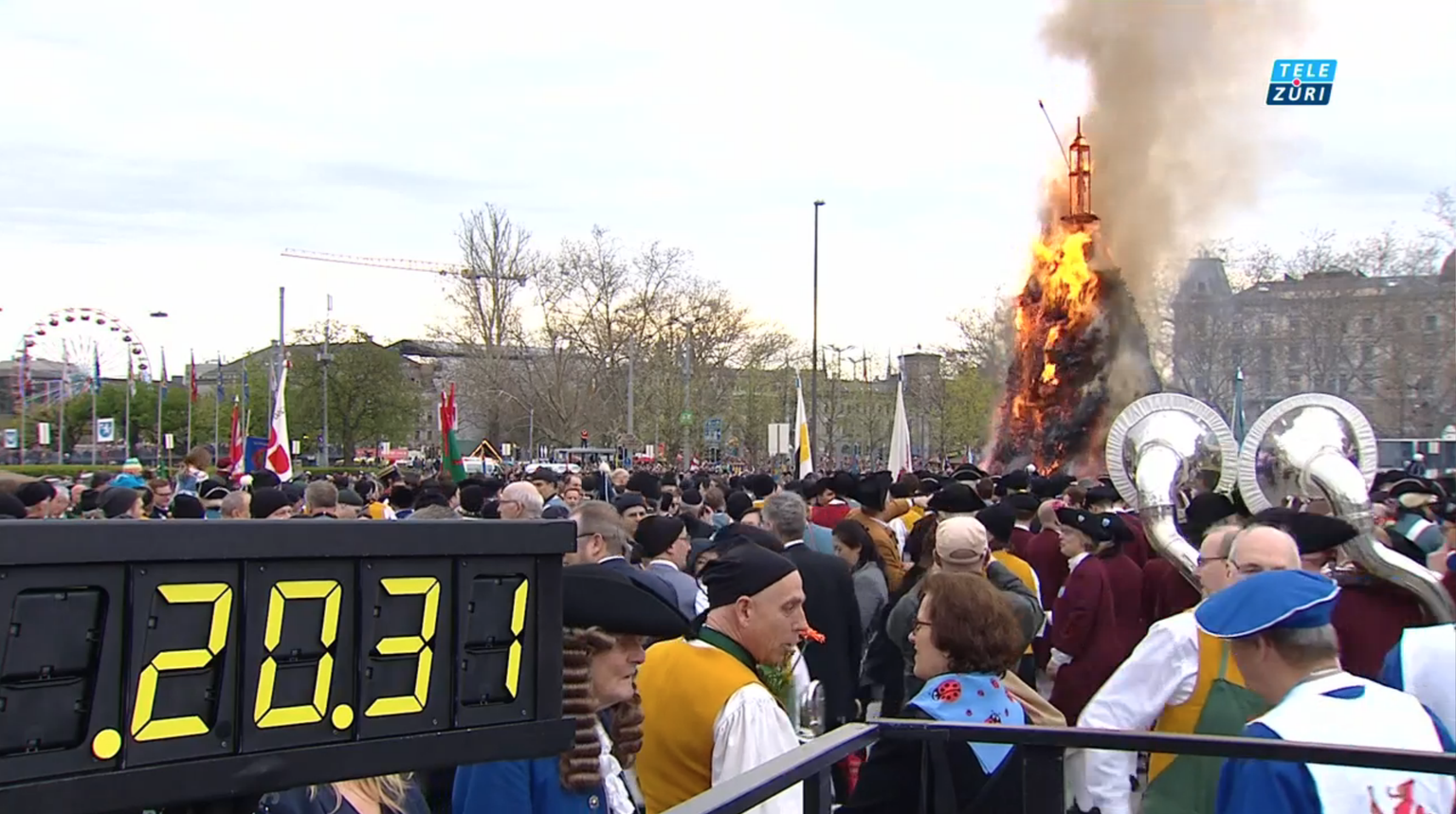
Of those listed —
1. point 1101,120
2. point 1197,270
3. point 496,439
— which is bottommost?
point 496,439

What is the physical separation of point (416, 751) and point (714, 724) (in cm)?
197

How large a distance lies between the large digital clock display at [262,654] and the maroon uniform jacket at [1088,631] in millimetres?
6149

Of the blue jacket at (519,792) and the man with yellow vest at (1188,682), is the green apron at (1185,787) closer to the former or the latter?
the man with yellow vest at (1188,682)

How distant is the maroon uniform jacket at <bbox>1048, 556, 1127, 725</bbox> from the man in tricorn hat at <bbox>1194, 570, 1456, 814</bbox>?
4.35 meters

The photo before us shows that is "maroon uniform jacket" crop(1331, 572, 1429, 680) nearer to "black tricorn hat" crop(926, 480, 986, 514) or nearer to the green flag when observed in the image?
"black tricorn hat" crop(926, 480, 986, 514)

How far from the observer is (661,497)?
14.5m

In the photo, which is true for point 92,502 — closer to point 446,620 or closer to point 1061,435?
point 446,620

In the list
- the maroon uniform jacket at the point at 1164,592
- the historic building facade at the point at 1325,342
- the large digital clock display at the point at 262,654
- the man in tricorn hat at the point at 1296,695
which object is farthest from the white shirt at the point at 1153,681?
the historic building facade at the point at 1325,342

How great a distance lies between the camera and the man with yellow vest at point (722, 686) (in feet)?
12.7

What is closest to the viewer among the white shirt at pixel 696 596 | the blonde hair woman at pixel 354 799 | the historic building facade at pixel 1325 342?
the blonde hair woman at pixel 354 799

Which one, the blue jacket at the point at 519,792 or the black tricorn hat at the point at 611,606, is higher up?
the black tricorn hat at the point at 611,606

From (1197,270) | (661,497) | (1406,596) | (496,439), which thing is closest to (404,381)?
(496,439)

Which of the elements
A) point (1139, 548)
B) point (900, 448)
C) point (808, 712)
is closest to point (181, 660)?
point (808, 712)

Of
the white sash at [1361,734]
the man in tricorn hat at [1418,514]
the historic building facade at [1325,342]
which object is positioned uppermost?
the historic building facade at [1325,342]
